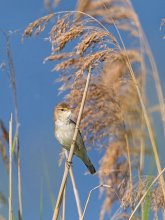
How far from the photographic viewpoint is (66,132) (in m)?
4.84

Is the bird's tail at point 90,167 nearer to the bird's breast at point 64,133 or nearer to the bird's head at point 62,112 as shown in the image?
the bird's breast at point 64,133

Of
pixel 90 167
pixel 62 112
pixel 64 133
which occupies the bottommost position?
pixel 90 167

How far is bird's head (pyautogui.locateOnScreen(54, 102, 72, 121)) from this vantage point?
4697 mm

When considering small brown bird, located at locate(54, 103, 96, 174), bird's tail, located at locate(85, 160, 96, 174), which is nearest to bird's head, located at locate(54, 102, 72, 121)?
small brown bird, located at locate(54, 103, 96, 174)

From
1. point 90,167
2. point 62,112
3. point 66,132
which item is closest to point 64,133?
point 66,132

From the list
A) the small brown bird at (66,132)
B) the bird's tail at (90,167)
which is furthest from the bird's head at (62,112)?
the bird's tail at (90,167)

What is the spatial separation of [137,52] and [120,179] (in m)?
0.99

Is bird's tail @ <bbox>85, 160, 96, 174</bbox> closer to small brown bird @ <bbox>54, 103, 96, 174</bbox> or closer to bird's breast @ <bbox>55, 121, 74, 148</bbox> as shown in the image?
small brown bird @ <bbox>54, 103, 96, 174</bbox>

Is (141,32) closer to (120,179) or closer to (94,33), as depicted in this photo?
(94,33)

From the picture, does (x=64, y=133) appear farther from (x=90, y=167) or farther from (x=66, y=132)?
(x=90, y=167)

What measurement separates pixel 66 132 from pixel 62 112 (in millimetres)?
187

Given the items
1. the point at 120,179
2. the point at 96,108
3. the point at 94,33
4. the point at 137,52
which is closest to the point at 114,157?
the point at 120,179

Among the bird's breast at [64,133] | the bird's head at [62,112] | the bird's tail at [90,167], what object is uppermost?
the bird's head at [62,112]

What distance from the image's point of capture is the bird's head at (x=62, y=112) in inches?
185
